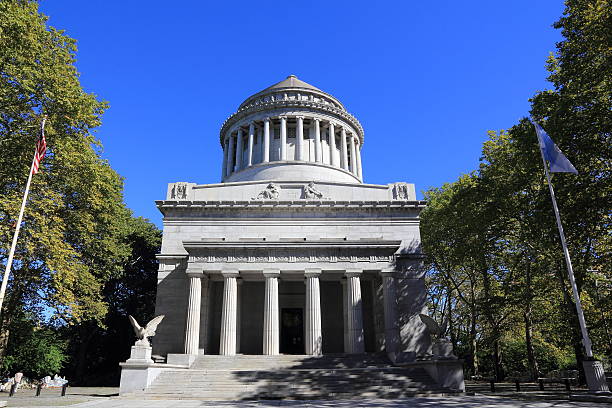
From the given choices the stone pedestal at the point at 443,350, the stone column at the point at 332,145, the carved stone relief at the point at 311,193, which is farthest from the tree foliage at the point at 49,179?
the stone column at the point at 332,145

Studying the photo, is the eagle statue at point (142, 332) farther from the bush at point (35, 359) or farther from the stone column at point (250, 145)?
the stone column at point (250, 145)

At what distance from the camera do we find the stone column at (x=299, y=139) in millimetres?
42344

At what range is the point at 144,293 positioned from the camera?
137 feet

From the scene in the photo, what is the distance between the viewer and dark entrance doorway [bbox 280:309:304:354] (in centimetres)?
3009

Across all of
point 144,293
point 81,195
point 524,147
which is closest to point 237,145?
point 144,293

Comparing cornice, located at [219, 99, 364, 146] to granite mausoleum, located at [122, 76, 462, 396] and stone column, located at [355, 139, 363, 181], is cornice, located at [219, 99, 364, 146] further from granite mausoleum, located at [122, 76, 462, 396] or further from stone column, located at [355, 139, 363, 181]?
granite mausoleum, located at [122, 76, 462, 396]

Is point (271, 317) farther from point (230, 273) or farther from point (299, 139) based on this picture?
point (299, 139)

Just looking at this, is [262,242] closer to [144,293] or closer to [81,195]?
[81,195]

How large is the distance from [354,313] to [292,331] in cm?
674

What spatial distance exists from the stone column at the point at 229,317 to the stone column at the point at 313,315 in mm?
4682

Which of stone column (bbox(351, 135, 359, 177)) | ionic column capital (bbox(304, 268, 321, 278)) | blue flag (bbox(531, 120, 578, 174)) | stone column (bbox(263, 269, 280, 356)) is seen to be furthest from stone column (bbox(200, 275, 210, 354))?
stone column (bbox(351, 135, 359, 177))

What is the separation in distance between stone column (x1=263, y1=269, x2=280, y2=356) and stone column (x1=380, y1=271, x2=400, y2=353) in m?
6.95

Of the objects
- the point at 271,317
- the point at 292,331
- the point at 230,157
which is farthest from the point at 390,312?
the point at 230,157

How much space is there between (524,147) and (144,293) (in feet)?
120
